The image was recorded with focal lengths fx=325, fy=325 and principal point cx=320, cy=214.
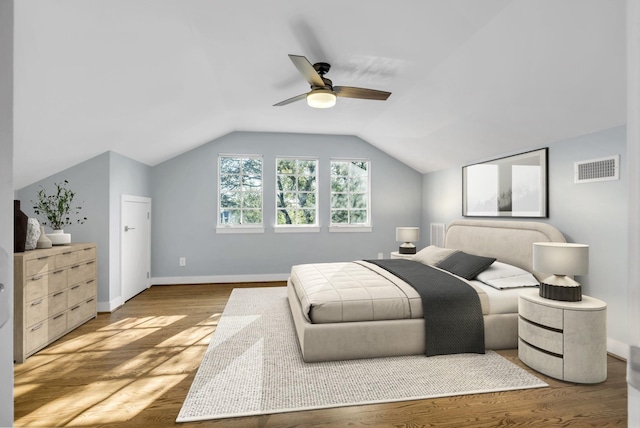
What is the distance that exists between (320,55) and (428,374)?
2.80 metres

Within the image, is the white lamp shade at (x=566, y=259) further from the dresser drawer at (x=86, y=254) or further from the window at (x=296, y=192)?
the dresser drawer at (x=86, y=254)

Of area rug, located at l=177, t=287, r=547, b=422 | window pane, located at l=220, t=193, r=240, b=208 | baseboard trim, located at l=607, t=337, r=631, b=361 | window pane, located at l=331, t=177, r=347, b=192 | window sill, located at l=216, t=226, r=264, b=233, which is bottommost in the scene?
area rug, located at l=177, t=287, r=547, b=422

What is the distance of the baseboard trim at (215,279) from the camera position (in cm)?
548

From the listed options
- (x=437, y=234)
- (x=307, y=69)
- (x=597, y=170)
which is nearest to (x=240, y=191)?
(x=437, y=234)

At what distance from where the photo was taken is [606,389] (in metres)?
2.26

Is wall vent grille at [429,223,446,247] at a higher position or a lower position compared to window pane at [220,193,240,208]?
lower

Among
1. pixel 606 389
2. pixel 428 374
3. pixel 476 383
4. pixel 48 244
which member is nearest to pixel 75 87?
pixel 48 244

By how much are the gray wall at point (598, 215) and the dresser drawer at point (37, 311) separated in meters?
4.88

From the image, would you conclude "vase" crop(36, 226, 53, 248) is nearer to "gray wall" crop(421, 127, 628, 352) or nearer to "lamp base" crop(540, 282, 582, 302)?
"lamp base" crop(540, 282, 582, 302)

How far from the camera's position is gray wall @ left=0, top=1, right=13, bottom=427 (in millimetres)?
535

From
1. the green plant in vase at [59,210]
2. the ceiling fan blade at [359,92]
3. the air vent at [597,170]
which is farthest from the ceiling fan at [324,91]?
the green plant in vase at [59,210]

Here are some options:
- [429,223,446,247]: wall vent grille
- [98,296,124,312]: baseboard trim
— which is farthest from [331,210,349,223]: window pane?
[98,296,124,312]: baseboard trim

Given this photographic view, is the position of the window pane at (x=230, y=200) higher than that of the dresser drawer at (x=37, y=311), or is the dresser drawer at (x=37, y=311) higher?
the window pane at (x=230, y=200)

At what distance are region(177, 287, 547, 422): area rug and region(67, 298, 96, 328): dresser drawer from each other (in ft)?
5.08
